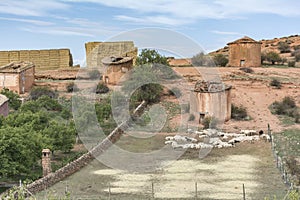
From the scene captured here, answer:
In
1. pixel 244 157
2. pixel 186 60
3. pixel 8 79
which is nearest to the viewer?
pixel 244 157

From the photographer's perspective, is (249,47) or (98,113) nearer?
(98,113)

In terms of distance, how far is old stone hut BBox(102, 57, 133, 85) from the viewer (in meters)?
47.7

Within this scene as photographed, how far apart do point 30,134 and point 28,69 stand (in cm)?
2554

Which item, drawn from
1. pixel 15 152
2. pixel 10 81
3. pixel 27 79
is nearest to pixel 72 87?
pixel 27 79

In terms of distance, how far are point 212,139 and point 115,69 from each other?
20.3m

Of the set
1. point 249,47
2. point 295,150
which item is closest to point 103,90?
point 249,47

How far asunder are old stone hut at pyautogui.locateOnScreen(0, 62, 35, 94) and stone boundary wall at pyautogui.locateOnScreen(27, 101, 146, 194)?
15.2 m

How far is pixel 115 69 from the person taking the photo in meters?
48.0

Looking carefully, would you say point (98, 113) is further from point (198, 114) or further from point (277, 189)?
point (277, 189)

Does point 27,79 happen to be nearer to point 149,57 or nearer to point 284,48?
point 149,57

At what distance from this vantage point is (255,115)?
1467 inches

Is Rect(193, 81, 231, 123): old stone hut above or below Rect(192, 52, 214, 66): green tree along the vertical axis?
below

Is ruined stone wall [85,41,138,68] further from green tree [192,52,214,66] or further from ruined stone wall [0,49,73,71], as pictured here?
green tree [192,52,214,66]

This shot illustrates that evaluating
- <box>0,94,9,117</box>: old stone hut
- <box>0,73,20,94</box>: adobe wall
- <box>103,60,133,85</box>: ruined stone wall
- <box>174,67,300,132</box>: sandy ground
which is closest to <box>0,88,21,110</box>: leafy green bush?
<box>0,94,9,117</box>: old stone hut
